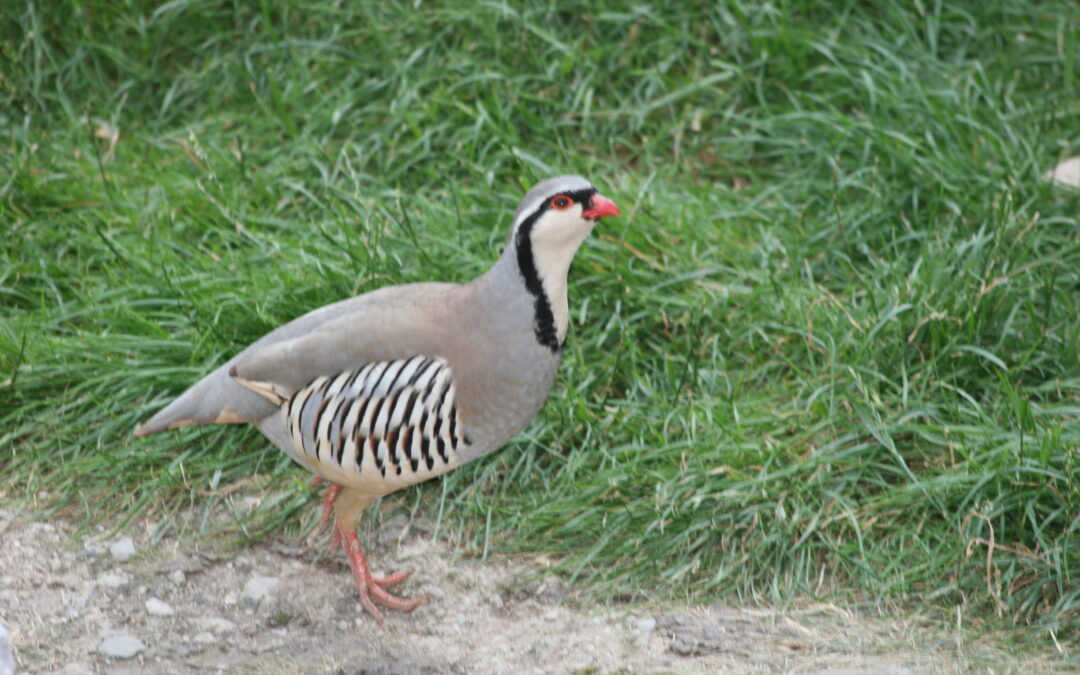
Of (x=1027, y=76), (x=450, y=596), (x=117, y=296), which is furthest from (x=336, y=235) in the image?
(x=1027, y=76)

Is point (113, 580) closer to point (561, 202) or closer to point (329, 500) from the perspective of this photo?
point (329, 500)

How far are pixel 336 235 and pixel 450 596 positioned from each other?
64.4 inches

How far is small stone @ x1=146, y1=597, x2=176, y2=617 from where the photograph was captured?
408 cm

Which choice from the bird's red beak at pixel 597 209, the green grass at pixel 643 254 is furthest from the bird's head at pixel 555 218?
the green grass at pixel 643 254

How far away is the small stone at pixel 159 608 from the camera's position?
4.08m

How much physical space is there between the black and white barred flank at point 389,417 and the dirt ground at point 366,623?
50 centimetres

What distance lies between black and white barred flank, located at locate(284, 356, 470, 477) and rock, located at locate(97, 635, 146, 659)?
73 cm

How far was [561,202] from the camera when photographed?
3816 mm

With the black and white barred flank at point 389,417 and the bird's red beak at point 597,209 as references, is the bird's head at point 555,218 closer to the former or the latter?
the bird's red beak at point 597,209

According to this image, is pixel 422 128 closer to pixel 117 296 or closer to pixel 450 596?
pixel 117 296

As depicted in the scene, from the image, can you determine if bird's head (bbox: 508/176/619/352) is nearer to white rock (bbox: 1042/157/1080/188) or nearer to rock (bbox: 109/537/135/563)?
rock (bbox: 109/537/135/563)

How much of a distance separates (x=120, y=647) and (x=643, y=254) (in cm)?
229

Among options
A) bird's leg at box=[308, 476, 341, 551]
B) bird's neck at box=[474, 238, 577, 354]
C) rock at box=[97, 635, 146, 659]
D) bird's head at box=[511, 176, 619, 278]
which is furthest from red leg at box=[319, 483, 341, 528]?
bird's head at box=[511, 176, 619, 278]

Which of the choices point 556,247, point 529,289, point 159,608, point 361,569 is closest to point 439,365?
point 529,289
